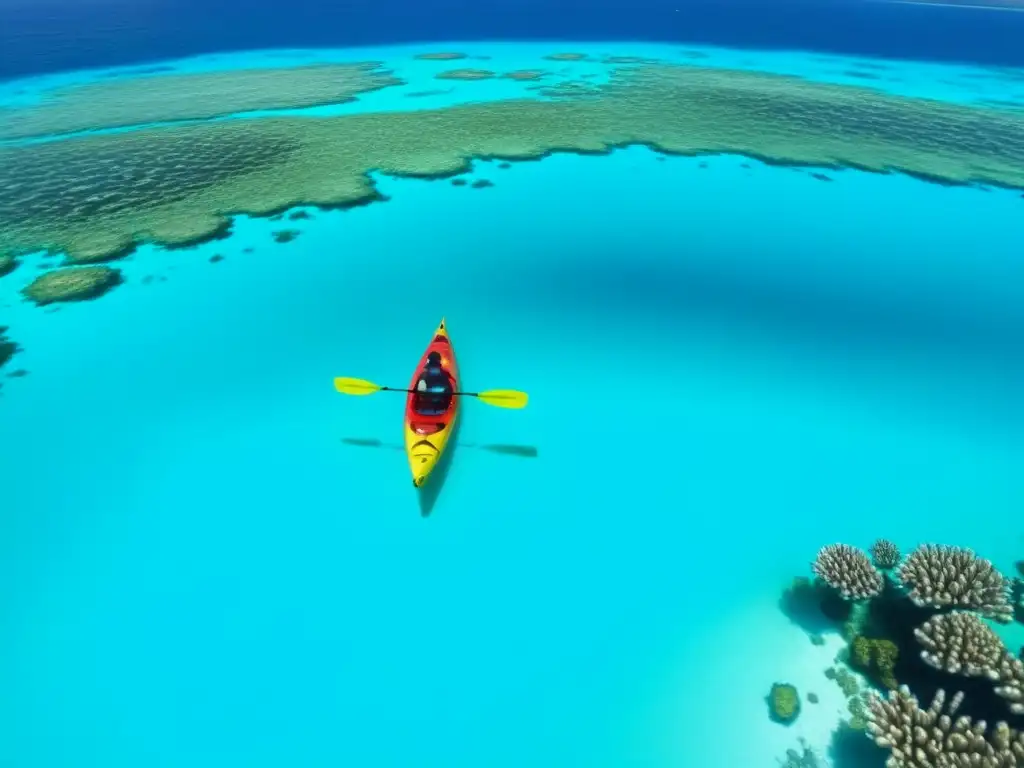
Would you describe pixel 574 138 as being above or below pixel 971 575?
above

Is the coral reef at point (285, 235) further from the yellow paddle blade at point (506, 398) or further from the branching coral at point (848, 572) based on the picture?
the branching coral at point (848, 572)

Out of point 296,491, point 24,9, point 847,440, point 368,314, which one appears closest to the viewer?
point 296,491

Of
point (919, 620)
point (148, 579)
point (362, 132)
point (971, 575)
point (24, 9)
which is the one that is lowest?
point (148, 579)

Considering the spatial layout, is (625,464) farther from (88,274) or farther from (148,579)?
(88,274)

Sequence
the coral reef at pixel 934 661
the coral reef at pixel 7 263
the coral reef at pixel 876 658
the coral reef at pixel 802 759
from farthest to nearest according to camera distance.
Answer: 1. the coral reef at pixel 7 263
2. the coral reef at pixel 876 658
3. the coral reef at pixel 802 759
4. the coral reef at pixel 934 661

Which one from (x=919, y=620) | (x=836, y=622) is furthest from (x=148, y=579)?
(x=919, y=620)

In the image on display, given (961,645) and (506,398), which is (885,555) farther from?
(506,398)

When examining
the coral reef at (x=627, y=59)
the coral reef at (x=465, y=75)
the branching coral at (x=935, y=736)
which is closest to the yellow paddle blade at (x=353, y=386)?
the branching coral at (x=935, y=736)
